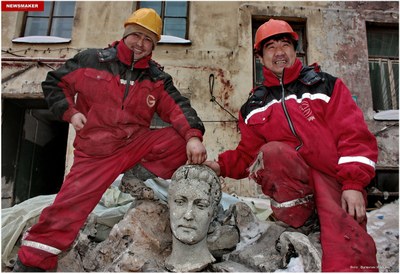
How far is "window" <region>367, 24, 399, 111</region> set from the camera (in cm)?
713

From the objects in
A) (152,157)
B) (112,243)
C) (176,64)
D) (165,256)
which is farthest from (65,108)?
(176,64)

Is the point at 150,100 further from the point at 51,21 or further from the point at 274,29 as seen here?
the point at 51,21

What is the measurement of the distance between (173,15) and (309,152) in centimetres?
592

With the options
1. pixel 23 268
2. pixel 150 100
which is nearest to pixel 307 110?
pixel 150 100

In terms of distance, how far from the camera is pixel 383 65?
7309 mm

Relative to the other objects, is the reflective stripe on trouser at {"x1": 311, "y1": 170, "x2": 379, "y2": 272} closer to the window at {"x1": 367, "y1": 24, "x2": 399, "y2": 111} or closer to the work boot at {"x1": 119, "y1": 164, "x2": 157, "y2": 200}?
the work boot at {"x1": 119, "y1": 164, "x2": 157, "y2": 200}

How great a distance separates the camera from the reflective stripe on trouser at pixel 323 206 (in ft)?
6.32

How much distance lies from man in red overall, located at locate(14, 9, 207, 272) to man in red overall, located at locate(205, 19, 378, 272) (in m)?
0.40

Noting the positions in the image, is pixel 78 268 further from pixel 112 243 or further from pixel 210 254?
pixel 210 254

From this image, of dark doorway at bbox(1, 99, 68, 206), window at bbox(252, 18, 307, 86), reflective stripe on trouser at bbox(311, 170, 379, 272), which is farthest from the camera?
window at bbox(252, 18, 307, 86)

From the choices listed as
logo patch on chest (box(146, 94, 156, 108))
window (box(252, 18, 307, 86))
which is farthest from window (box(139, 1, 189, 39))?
logo patch on chest (box(146, 94, 156, 108))

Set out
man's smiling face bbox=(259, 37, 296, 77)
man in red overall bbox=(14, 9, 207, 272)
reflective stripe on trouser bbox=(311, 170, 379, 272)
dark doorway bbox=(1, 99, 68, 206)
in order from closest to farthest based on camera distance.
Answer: reflective stripe on trouser bbox=(311, 170, 379, 272), man in red overall bbox=(14, 9, 207, 272), man's smiling face bbox=(259, 37, 296, 77), dark doorway bbox=(1, 99, 68, 206)

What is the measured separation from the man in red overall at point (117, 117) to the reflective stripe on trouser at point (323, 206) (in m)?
0.51

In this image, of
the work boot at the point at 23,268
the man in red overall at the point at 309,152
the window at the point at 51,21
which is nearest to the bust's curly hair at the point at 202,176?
the man in red overall at the point at 309,152
